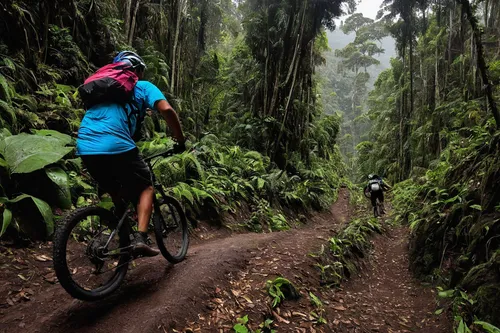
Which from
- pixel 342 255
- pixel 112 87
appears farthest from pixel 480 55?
pixel 112 87

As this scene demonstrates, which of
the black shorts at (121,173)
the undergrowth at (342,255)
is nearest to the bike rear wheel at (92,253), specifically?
the black shorts at (121,173)

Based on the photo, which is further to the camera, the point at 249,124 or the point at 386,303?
the point at 249,124

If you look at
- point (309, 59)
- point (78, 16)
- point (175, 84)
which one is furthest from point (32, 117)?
point (309, 59)

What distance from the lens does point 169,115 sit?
10.7ft

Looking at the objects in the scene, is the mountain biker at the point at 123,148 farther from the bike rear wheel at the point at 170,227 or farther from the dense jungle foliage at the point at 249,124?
the dense jungle foliage at the point at 249,124

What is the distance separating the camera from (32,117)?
16.8ft

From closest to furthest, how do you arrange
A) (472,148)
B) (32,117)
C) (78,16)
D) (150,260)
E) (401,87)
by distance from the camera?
(150,260) < (32,117) < (472,148) < (78,16) < (401,87)

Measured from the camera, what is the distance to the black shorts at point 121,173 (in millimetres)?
2993

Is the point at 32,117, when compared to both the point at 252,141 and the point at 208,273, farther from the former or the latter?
the point at 252,141

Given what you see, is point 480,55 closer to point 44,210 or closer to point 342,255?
point 342,255

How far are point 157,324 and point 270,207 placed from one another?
690 centimetres

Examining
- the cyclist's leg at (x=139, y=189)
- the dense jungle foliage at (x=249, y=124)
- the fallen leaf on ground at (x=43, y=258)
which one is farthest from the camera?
the dense jungle foliage at (x=249, y=124)

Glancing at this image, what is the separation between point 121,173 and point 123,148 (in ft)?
0.87

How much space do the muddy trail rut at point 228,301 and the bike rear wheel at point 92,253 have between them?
0.64 feet
